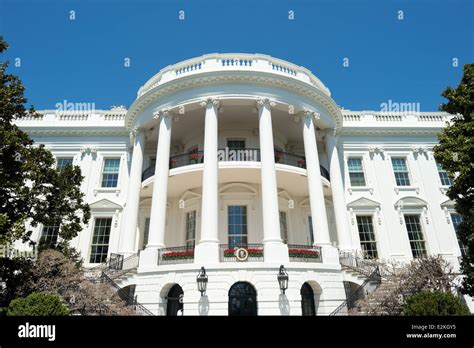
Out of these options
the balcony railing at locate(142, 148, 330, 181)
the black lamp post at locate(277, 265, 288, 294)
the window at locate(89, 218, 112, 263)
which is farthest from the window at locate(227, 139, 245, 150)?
the window at locate(89, 218, 112, 263)

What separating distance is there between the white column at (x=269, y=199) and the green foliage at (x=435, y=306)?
4.88 m

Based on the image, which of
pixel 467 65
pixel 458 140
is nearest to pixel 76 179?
pixel 458 140

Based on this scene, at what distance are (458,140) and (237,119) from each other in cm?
1083

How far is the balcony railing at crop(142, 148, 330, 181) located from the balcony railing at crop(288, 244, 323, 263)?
5.34 m

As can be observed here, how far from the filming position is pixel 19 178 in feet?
35.9

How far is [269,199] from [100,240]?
440 inches

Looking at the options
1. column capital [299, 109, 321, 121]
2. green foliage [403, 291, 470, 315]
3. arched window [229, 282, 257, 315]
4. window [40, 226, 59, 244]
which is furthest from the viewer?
window [40, 226, 59, 244]

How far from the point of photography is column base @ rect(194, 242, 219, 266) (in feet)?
40.2

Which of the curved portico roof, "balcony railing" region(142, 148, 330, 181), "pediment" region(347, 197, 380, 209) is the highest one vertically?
the curved portico roof

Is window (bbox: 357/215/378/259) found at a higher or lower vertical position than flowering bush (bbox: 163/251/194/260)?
higher

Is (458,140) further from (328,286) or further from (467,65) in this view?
(328,286)

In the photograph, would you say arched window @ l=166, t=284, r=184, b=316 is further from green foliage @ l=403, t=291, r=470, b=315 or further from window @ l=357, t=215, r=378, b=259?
window @ l=357, t=215, r=378, b=259

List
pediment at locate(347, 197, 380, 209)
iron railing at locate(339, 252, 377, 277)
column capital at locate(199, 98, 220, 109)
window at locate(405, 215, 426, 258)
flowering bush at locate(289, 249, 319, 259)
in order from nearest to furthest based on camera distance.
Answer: flowering bush at locate(289, 249, 319, 259), iron railing at locate(339, 252, 377, 277), column capital at locate(199, 98, 220, 109), window at locate(405, 215, 426, 258), pediment at locate(347, 197, 380, 209)
